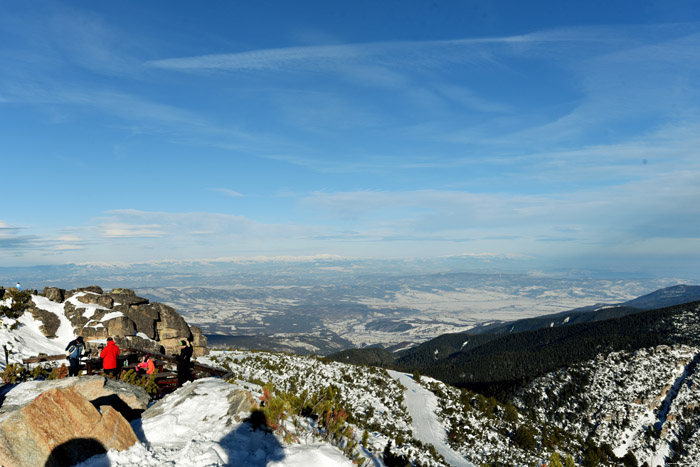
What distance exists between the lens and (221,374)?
1834 cm

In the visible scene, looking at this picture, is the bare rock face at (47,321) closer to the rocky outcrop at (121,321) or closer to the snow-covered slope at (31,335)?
the rocky outcrop at (121,321)

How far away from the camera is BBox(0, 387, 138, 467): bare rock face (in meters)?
7.38

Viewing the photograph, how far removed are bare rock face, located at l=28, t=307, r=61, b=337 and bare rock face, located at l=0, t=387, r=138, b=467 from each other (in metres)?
27.5

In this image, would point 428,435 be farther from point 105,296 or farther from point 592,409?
point 592,409

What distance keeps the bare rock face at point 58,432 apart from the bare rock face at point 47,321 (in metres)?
27.5

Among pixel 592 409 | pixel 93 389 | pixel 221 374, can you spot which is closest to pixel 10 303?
pixel 221 374

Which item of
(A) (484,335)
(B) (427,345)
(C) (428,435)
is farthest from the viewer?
(A) (484,335)

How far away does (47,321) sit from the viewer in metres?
29.9

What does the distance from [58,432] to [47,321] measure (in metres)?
29.0

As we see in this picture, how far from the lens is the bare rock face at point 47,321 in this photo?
2928 cm

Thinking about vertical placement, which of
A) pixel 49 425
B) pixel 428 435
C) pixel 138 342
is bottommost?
pixel 428 435

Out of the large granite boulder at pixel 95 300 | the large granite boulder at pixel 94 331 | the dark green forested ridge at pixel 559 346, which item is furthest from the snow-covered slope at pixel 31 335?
the dark green forested ridge at pixel 559 346

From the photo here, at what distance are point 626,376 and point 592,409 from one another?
11.3 m

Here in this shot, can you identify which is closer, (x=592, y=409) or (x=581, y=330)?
(x=592, y=409)
